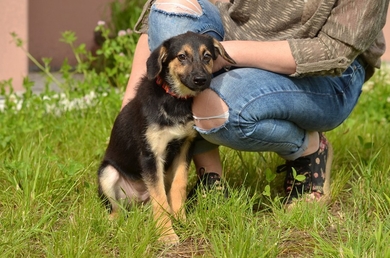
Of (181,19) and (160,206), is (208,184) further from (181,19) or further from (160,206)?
(181,19)

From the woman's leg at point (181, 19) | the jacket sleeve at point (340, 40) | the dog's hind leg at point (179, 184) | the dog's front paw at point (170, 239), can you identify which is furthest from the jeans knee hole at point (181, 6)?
the dog's front paw at point (170, 239)

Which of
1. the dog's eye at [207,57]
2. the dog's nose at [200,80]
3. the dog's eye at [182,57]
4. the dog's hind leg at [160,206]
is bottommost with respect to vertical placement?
the dog's hind leg at [160,206]

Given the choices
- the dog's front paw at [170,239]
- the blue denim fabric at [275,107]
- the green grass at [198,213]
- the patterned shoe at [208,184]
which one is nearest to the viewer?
the green grass at [198,213]

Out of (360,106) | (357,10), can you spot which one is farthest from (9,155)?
(360,106)

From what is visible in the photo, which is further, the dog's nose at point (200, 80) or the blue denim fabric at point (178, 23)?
the blue denim fabric at point (178, 23)

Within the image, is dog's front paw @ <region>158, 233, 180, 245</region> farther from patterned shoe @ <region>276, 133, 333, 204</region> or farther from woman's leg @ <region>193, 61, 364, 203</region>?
patterned shoe @ <region>276, 133, 333, 204</region>

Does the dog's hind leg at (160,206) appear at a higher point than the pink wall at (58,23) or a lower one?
higher

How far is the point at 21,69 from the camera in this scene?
5762 millimetres

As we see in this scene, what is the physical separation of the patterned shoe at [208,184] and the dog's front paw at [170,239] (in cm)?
34

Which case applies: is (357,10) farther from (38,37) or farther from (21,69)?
(38,37)

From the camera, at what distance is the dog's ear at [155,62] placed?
3209 mm

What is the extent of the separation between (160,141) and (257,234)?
67cm

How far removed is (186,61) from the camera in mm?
3303

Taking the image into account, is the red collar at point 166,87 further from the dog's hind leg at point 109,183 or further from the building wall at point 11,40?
the building wall at point 11,40
